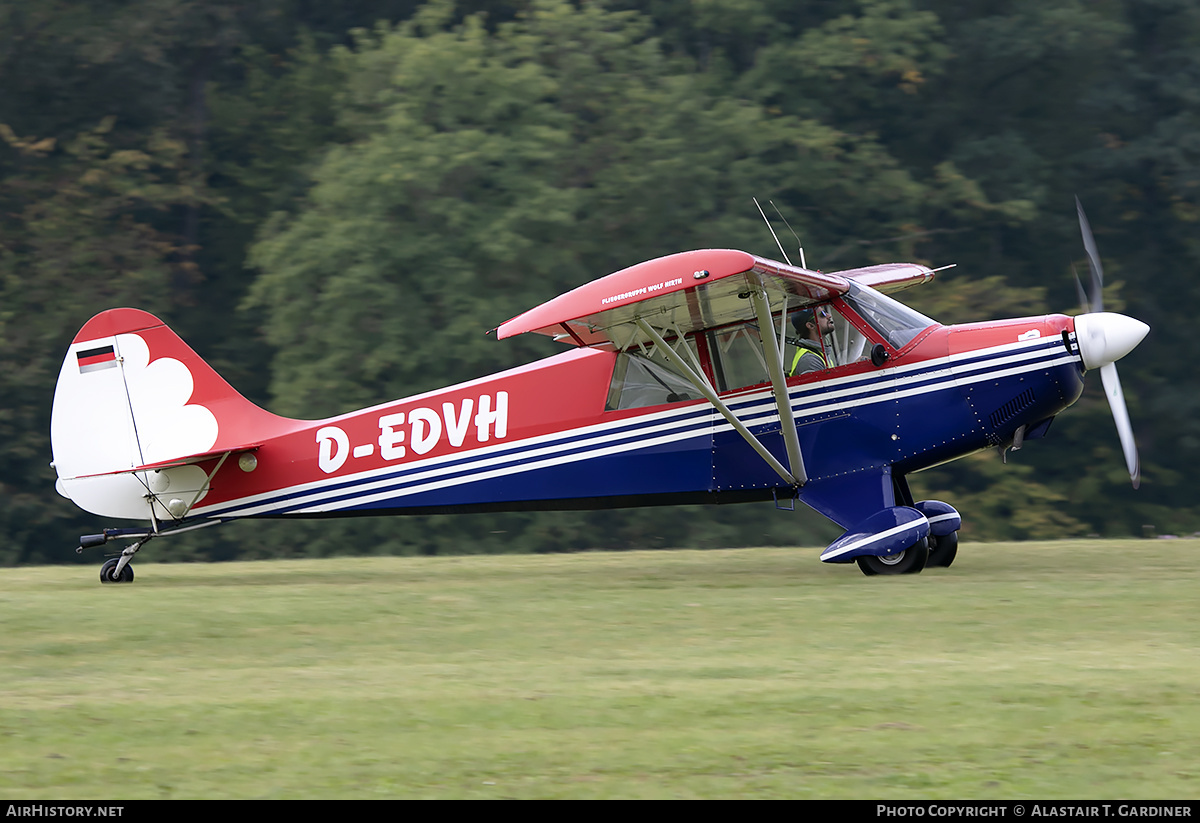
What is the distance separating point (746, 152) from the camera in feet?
94.2

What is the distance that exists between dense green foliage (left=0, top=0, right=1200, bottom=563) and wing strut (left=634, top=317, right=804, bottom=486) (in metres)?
14.6

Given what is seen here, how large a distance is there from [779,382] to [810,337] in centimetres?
81

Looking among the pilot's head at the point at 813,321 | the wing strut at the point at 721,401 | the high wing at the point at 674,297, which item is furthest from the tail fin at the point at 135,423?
the pilot's head at the point at 813,321

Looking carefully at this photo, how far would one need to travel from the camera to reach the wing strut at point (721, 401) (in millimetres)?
10813

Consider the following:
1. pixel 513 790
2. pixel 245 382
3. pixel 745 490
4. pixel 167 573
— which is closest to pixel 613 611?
pixel 745 490

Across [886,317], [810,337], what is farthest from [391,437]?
[886,317]

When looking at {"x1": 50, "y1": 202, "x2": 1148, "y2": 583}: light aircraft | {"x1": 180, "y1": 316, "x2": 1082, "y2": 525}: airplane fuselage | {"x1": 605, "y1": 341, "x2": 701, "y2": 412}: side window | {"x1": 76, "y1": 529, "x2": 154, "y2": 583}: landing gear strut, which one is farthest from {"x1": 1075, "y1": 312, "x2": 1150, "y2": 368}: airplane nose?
{"x1": 76, "y1": 529, "x2": 154, "y2": 583}: landing gear strut

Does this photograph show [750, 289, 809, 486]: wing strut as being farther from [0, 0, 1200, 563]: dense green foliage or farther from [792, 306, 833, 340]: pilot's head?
[0, 0, 1200, 563]: dense green foliage

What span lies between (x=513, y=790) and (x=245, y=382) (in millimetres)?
27525

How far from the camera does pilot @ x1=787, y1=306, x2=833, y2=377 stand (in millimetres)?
11469

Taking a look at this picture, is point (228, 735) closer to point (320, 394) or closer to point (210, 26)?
point (320, 394)

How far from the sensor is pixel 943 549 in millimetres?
11664

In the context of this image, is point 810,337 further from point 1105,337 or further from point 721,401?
point 1105,337

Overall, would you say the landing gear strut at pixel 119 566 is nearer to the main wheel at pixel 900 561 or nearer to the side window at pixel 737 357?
the side window at pixel 737 357
